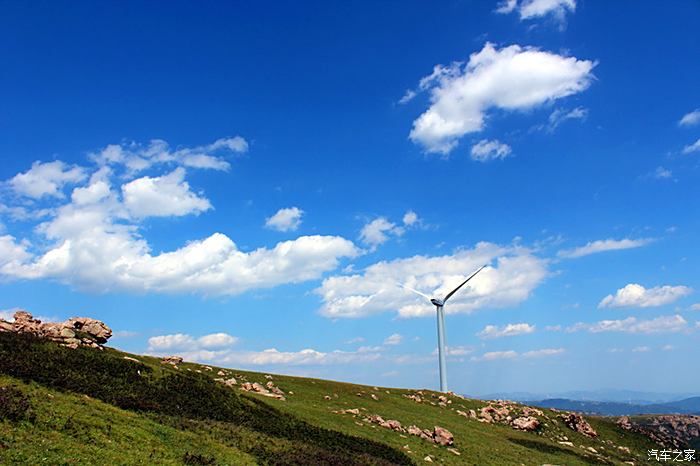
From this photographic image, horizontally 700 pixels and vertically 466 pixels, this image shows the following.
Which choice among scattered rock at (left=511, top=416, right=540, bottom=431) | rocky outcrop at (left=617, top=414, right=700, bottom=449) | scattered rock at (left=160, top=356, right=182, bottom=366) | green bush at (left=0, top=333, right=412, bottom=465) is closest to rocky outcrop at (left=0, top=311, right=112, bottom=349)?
green bush at (left=0, top=333, right=412, bottom=465)

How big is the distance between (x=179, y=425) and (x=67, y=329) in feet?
83.3

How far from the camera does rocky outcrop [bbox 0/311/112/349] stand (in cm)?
4909

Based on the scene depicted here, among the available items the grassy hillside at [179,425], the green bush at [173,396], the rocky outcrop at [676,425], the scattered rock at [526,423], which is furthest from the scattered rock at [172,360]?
the rocky outcrop at [676,425]

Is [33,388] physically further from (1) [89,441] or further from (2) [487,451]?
(2) [487,451]

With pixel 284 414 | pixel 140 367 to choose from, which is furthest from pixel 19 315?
pixel 284 414

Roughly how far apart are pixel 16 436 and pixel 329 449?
2499 centimetres

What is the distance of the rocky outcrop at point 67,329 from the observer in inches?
1933

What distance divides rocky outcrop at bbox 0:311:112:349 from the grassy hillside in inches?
124

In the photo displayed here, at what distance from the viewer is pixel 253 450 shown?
115 feet

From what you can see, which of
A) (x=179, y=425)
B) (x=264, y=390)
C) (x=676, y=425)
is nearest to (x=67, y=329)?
(x=179, y=425)

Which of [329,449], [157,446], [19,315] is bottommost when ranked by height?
[329,449]

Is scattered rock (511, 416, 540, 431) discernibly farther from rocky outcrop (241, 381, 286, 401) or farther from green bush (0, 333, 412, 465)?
green bush (0, 333, 412, 465)

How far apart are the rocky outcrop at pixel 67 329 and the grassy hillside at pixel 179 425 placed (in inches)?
124

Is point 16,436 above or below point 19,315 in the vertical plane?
below
